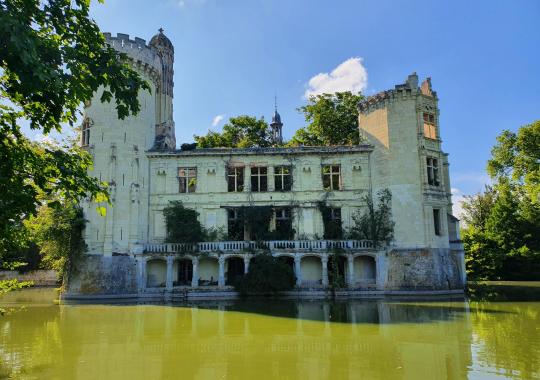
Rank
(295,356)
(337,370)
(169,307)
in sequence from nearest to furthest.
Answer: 1. (337,370)
2. (295,356)
3. (169,307)

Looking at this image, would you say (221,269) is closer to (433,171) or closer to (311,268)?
(311,268)

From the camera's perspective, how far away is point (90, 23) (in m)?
6.61

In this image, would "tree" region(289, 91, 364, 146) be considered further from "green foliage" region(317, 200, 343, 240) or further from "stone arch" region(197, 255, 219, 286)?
"stone arch" region(197, 255, 219, 286)

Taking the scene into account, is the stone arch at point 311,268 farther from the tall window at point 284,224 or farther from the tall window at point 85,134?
the tall window at point 85,134

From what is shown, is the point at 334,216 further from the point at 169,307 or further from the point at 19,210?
the point at 19,210

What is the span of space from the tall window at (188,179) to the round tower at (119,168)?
2.51 meters

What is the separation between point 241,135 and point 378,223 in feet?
76.5

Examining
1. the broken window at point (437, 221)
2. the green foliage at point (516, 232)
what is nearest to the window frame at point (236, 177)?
the broken window at point (437, 221)

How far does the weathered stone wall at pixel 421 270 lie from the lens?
26.2 meters

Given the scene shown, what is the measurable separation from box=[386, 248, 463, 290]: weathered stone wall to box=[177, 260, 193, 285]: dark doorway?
46.5 feet

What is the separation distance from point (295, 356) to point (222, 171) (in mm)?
20216

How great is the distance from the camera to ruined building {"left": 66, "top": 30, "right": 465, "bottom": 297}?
2686 centimetres

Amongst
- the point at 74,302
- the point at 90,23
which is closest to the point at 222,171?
the point at 74,302

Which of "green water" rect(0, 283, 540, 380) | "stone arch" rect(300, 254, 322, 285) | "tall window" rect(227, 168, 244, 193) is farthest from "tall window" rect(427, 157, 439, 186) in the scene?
"tall window" rect(227, 168, 244, 193)
